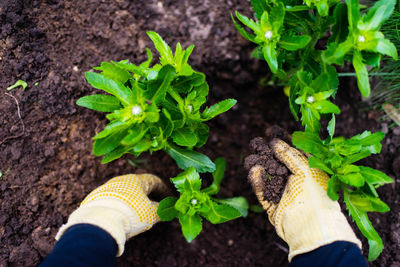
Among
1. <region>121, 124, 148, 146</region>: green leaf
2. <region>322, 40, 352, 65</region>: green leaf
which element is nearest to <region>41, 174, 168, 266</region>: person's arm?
<region>121, 124, 148, 146</region>: green leaf

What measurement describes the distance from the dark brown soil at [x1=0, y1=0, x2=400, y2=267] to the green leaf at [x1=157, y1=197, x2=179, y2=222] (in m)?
0.80

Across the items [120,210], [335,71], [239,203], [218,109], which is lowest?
[239,203]

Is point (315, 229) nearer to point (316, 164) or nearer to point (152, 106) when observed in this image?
point (316, 164)

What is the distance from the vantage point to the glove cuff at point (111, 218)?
6.79 ft

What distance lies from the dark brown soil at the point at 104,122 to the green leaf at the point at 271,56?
3.37ft

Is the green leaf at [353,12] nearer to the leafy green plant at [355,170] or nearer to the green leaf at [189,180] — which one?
the leafy green plant at [355,170]

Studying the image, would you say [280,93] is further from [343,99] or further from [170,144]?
[170,144]

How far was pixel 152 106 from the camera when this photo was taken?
1.93 meters

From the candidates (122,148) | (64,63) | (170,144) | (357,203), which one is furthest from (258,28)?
(64,63)

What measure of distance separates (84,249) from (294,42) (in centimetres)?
184

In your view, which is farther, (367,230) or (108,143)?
(367,230)

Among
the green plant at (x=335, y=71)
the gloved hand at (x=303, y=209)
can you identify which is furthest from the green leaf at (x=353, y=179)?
the gloved hand at (x=303, y=209)

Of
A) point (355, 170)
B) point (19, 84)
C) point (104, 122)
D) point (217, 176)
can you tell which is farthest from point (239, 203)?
point (19, 84)

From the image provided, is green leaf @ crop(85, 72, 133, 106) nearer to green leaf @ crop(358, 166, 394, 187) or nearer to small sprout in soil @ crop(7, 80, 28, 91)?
small sprout in soil @ crop(7, 80, 28, 91)
